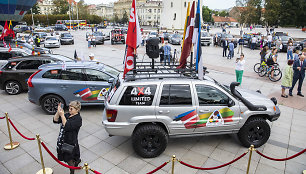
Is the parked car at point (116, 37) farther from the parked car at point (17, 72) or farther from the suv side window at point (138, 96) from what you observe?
the suv side window at point (138, 96)

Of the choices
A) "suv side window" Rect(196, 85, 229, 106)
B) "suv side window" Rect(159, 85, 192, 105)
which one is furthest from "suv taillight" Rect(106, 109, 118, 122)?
"suv side window" Rect(196, 85, 229, 106)

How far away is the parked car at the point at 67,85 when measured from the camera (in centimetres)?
721

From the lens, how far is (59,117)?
13.1 feet

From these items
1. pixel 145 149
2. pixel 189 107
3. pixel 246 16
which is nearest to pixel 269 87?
pixel 189 107

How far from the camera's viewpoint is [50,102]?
24.3 ft

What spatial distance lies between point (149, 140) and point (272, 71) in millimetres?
9749

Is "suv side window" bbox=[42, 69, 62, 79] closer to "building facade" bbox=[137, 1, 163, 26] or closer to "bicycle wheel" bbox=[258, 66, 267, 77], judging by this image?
"bicycle wheel" bbox=[258, 66, 267, 77]

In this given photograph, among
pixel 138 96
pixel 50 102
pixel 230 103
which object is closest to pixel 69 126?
pixel 138 96

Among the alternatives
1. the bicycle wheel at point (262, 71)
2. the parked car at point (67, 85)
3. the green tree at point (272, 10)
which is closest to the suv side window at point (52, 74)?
the parked car at point (67, 85)

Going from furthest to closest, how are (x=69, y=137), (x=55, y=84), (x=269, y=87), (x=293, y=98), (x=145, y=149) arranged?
(x=269, y=87) < (x=293, y=98) < (x=55, y=84) < (x=145, y=149) < (x=69, y=137)

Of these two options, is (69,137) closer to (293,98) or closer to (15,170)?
(15,170)

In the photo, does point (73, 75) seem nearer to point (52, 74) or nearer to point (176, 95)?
point (52, 74)

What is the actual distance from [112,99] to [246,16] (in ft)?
195

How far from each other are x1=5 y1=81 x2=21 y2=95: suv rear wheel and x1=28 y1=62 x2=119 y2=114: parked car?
9.94 feet
